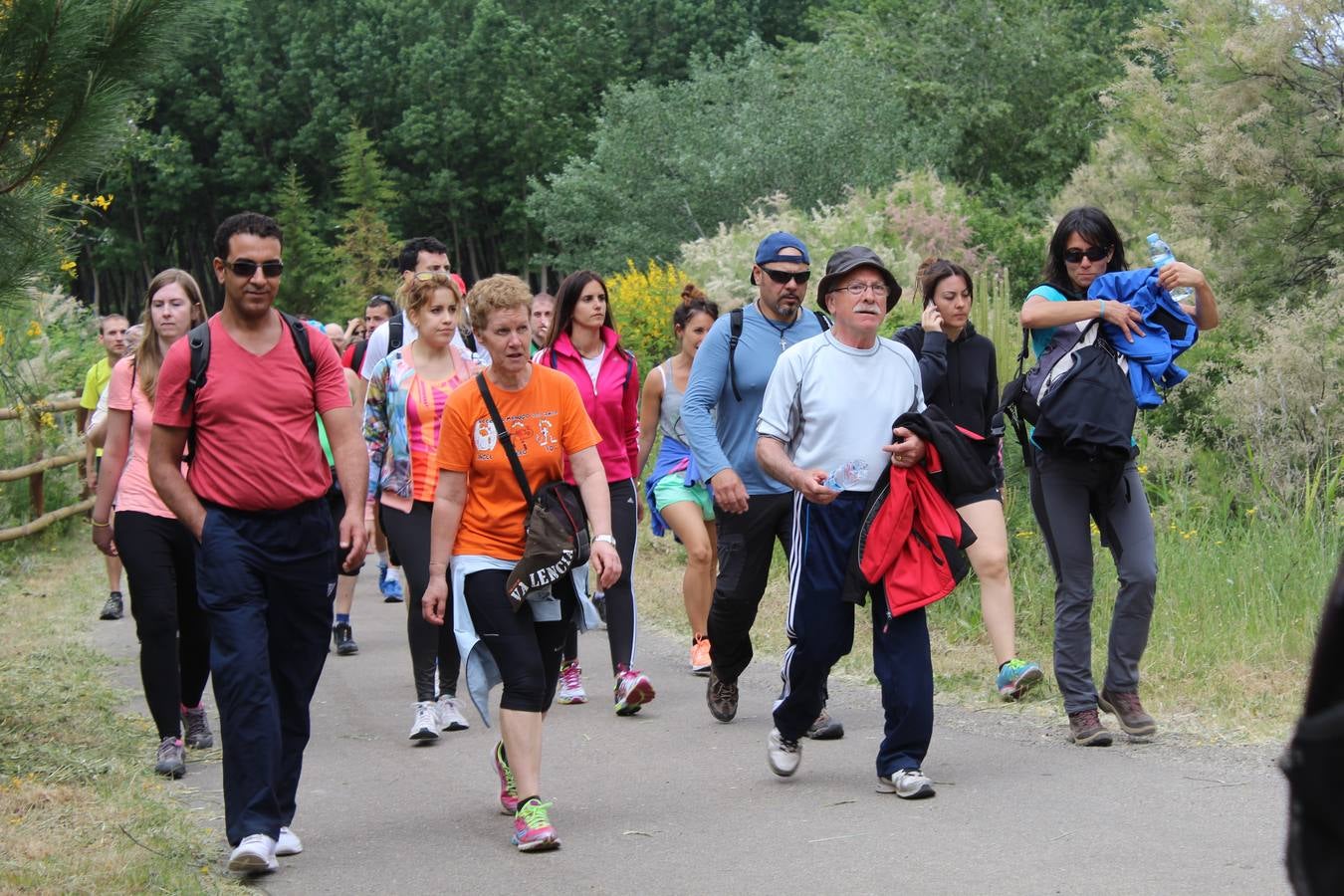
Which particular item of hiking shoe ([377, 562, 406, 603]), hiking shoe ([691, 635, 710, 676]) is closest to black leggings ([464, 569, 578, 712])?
hiking shoe ([691, 635, 710, 676])

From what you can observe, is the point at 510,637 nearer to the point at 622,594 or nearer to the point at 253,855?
the point at 253,855

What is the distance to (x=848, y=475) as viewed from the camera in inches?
248

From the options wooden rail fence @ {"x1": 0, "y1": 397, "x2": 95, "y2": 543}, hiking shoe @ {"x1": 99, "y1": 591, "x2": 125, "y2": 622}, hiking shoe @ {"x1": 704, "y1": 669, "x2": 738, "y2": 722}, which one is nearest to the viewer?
hiking shoe @ {"x1": 704, "y1": 669, "x2": 738, "y2": 722}

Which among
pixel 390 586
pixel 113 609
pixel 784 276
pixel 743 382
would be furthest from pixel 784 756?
pixel 113 609

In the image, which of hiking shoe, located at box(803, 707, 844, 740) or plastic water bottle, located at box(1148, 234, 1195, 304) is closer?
plastic water bottle, located at box(1148, 234, 1195, 304)

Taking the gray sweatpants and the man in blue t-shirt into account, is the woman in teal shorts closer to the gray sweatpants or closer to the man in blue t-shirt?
the man in blue t-shirt

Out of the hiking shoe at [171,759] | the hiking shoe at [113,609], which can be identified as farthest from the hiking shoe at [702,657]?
the hiking shoe at [113,609]

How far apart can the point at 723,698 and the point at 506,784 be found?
1820mm

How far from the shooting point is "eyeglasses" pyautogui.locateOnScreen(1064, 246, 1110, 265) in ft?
22.9

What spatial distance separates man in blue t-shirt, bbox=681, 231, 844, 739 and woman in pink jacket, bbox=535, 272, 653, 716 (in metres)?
1.00

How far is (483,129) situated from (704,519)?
4997cm

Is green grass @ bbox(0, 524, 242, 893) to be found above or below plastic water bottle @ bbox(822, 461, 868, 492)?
below

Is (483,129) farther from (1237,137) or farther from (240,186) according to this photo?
(1237,137)

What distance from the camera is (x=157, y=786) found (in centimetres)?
679
